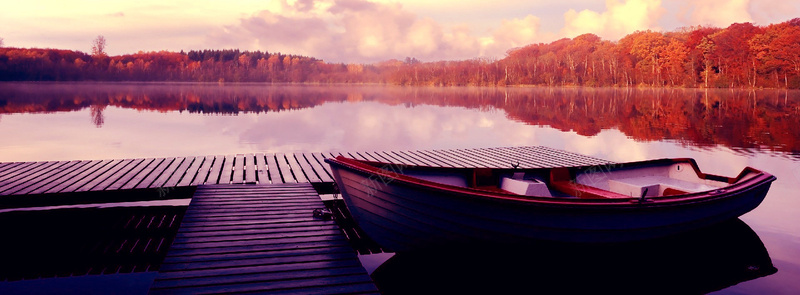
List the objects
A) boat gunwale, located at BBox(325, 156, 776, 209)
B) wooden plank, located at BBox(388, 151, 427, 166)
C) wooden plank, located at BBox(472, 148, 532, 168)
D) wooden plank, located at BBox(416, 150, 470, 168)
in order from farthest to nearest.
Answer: wooden plank, located at BBox(472, 148, 532, 168) < wooden plank, located at BBox(388, 151, 427, 166) < wooden plank, located at BBox(416, 150, 470, 168) < boat gunwale, located at BBox(325, 156, 776, 209)

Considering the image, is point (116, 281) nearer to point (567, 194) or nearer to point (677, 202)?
point (567, 194)

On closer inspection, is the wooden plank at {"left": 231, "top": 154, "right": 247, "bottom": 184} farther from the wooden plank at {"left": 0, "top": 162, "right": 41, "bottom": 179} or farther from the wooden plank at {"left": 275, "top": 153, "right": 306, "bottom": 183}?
the wooden plank at {"left": 0, "top": 162, "right": 41, "bottom": 179}

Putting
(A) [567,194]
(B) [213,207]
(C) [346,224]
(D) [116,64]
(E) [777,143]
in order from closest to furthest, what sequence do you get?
(B) [213,207] → (A) [567,194] → (C) [346,224] → (E) [777,143] → (D) [116,64]

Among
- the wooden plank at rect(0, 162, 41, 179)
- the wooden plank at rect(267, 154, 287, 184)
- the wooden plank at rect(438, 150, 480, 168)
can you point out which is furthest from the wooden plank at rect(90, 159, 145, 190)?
the wooden plank at rect(438, 150, 480, 168)

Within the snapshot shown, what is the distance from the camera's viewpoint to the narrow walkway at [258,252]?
4875mm

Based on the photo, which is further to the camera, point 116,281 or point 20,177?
point 20,177

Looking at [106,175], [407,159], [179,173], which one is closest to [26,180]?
[106,175]

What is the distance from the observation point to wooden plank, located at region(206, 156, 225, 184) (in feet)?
31.1

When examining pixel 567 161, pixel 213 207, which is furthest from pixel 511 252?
pixel 567 161

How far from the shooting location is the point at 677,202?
22.3ft

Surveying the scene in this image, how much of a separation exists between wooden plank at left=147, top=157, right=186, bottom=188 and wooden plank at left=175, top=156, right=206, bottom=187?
0.25 m

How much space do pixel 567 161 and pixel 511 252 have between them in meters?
7.09

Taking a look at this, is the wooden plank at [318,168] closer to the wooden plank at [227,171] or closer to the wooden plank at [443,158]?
the wooden plank at [227,171]

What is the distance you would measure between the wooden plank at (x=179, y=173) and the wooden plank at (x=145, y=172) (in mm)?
369
